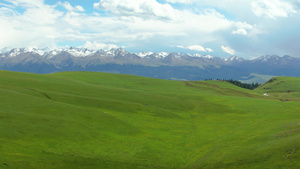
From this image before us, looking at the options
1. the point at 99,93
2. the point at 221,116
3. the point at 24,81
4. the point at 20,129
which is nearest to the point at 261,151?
the point at 20,129

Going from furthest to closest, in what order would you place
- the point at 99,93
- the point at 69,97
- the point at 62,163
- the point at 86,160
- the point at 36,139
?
A: 1. the point at 99,93
2. the point at 69,97
3. the point at 36,139
4. the point at 86,160
5. the point at 62,163

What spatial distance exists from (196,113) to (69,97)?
181 ft

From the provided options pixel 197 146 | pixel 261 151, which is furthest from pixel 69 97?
pixel 261 151

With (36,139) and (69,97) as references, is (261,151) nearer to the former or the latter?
(36,139)

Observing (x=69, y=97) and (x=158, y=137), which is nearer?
(x=158, y=137)

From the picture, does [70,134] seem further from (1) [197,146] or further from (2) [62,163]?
(1) [197,146]

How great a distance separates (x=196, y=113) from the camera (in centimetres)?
11962

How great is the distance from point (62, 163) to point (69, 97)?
208 ft

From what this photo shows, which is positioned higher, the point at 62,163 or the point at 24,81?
the point at 24,81

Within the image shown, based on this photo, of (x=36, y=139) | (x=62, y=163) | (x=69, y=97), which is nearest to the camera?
(x=62, y=163)

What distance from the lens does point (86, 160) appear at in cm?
5250

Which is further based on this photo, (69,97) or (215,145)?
(69,97)

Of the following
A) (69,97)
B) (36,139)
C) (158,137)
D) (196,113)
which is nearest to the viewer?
(36,139)

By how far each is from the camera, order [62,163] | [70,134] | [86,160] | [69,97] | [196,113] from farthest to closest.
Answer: [196,113] < [69,97] < [70,134] < [86,160] < [62,163]
